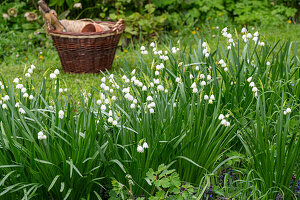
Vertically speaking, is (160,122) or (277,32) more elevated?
(160,122)

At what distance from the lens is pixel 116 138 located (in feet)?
7.84

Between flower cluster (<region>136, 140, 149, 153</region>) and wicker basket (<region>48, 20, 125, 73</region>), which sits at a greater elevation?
flower cluster (<region>136, 140, 149, 153</region>)

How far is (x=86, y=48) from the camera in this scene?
489 centimetres

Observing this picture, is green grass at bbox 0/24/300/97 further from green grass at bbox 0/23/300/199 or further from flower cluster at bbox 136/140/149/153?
flower cluster at bbox 136/140/149/153

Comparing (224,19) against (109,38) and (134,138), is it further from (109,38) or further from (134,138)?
(134,138)

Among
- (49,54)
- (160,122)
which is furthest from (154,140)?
(49,54)

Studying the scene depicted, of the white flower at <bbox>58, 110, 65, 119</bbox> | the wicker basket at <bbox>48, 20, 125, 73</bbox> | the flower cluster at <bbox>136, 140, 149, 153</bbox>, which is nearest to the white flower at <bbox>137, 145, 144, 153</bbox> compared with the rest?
the flower cluster at <bbox>136, 140, 149, 153</bbox>

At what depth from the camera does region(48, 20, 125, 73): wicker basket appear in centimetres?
482

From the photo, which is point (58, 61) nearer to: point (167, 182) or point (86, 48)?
point (86, 48)

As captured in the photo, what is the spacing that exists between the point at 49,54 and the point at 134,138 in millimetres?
3920

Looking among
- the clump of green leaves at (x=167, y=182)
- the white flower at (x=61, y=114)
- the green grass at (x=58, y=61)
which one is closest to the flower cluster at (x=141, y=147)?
the clump of green leaves at (x=167, y=182)

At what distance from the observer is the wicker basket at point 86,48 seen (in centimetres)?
482

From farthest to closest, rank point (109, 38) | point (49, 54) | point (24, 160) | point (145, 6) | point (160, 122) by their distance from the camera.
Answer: point (145, 6), point (49, 54), point (109, 38), point (160, 122), point (24, 160)

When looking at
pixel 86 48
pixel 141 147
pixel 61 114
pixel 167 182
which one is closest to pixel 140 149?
pixel 141 147
